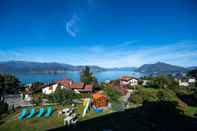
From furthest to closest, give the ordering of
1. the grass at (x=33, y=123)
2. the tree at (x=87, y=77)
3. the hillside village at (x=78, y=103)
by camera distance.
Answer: the tree at (x=87, y=77) → the hillside village at (x=78, y=103) → the grass at (x=33, y=123)

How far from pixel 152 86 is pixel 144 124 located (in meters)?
29.3

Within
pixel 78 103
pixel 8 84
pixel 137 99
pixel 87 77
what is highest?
pixel 87 77

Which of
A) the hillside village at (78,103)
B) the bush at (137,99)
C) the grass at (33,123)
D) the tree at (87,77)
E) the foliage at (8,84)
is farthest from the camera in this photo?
the tree at (87,77)

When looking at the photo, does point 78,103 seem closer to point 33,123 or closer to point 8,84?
point 33,123

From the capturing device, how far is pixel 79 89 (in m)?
36.9

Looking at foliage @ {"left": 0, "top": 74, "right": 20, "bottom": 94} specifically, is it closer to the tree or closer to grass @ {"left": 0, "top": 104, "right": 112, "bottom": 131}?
grass @ {"left": 0, "top": 104, "right": 112, "bottom": 131}

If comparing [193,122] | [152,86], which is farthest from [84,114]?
[152,86]

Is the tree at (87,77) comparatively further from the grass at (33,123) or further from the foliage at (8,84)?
the grass at (33,123)

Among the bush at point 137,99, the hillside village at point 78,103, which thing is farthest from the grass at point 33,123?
the bush at point 137,99

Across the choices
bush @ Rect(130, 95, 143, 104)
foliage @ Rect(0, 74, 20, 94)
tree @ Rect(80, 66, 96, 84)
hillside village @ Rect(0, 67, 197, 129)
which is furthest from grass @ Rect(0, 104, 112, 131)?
tree @ Rect(80, 66, 96, 84)

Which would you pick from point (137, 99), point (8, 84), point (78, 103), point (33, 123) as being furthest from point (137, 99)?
point (8, 84)

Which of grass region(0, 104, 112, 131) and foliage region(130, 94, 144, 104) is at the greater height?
foliage region(130, 94, 144, 104)

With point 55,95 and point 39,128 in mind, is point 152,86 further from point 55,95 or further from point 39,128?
point 39,128

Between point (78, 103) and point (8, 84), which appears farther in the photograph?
point (8, 84)
